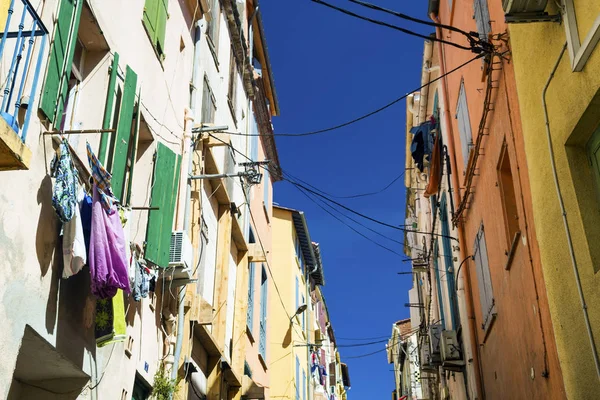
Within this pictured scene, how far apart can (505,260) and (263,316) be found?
10929mm

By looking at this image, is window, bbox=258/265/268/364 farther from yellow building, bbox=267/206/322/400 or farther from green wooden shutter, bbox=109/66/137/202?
green wooden shutter, bbox=109/66/137/202

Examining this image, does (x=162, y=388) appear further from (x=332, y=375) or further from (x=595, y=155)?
(x=332, y=375)

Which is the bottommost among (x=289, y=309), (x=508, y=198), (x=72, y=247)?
(x=72, y=247)

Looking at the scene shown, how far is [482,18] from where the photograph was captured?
32.9ft

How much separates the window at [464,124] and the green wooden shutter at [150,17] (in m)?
5.66

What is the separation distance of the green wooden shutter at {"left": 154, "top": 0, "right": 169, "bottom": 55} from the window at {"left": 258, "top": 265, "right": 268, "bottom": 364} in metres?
10.1

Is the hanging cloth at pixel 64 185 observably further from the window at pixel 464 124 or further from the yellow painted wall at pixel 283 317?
the yellow painted wall at pixel 283 317

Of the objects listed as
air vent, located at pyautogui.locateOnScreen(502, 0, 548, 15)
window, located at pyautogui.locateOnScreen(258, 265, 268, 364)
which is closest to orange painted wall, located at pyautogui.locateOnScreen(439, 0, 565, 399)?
air vent, located at pyautogui.locateOnScreen(502, 0, 548, 15)

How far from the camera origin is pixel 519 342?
29.9ft

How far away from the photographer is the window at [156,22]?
9688mm

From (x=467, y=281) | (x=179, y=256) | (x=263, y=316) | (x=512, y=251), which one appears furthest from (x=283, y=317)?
(x=512, y=251)

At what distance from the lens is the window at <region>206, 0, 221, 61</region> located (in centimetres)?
1412

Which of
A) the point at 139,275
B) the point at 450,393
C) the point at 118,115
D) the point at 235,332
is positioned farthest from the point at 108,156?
the point at 450,393

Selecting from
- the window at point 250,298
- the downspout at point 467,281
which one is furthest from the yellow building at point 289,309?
the downspout at point 467,281
